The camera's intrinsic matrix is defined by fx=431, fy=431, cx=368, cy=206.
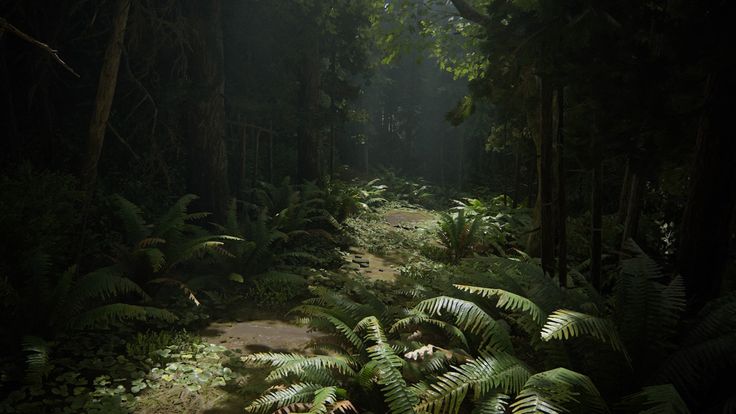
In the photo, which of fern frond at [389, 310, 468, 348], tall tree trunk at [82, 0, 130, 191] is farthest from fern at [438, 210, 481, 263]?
tall tree trunk at [82, 0, 130, 191]

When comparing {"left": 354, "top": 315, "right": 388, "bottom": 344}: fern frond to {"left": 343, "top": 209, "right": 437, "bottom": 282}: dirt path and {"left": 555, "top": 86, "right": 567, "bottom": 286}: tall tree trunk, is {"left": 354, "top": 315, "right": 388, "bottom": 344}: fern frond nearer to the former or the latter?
{"left": 555, "top": 86, "right": 567, "bottom": 286}: tall tree trunk

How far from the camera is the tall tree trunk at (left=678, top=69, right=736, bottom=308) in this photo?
3.35 metres

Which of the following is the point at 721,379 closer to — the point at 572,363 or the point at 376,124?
the point at 572,363

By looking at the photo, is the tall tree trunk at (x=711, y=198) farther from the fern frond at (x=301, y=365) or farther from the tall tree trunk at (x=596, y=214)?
the fern frond at (x=301, y=365)

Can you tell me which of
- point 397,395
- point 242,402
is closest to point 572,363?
point 397,395

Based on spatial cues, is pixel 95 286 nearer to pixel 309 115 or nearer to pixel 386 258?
pixel 386 258

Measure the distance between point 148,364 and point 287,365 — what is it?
61.7 inches

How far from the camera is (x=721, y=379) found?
2906 mm

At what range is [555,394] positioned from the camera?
2604 millimetres

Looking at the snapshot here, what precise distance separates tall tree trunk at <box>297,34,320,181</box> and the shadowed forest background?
2074 mm

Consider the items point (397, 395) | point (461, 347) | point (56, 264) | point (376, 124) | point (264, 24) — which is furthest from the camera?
point (376, 124)

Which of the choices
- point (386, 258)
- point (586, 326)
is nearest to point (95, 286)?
point (586, 326)

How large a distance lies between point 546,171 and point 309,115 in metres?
8.84

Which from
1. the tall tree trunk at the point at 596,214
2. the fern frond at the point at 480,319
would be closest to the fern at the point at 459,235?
the tall tree trunk at the point at 596,214
